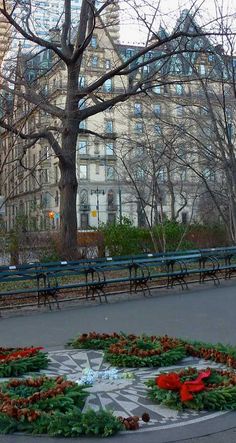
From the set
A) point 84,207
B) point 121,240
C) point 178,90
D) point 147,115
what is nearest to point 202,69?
point 178,90

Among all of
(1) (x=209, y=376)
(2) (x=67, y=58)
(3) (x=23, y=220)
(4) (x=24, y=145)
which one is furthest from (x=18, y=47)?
(1) (x=209, y=376)

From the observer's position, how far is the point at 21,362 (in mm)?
6984

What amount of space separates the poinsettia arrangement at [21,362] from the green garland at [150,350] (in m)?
0.86

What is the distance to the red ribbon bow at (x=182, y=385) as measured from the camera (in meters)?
5.52

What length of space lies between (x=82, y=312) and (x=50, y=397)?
7.12 metres

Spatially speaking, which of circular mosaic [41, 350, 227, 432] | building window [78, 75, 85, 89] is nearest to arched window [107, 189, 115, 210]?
building window [78, 75, 85, 89]

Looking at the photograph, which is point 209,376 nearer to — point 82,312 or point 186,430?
point 186,430

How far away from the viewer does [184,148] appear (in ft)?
86.8

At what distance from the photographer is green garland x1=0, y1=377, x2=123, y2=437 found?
486 centimetres

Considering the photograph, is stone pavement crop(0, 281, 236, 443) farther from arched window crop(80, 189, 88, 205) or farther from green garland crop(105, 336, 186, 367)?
arched window crop(80, 189, 88, 205)

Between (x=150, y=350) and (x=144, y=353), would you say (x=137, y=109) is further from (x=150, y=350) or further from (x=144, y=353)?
(x=144, y=353)

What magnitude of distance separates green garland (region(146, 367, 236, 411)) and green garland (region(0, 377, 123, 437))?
2.34 ft

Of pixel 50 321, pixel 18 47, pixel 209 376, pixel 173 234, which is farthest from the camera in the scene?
pixel 173 234

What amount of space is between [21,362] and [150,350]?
1.63 meters
